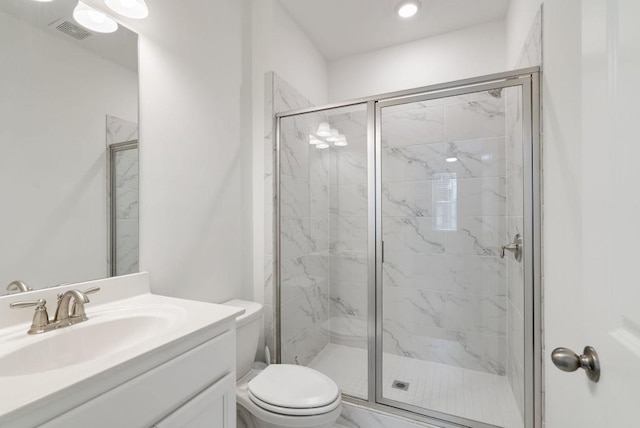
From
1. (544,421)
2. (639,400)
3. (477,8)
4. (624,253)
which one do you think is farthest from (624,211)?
(477,8)

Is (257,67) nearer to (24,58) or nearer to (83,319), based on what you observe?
(24,58)

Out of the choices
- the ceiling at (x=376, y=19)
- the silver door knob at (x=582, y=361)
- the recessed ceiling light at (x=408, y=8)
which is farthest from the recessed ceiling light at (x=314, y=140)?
the silver door knob at (x=582, y=361)

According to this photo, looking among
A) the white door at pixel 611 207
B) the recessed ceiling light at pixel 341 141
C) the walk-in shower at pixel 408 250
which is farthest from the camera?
the recessed ceiling light at pixel 341 141

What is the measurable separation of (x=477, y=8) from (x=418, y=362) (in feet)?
8.53

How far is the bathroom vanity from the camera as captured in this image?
1.89ft

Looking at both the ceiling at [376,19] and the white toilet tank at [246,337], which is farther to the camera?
the ceiling at [376,19]

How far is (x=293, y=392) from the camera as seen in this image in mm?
1343

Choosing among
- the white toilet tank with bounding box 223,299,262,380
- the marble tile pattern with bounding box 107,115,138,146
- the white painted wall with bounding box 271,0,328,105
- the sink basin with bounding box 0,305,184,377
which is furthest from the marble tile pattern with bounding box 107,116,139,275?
the white painted wall with bounding box 271,0,328,105

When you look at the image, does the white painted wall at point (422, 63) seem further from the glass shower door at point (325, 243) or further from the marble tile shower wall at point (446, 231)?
the glass shower door at point (325, 243)

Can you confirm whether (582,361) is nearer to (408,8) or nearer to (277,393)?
(277,393)

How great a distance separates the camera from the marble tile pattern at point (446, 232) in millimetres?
1988

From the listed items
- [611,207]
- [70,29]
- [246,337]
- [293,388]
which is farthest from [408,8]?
[293,388]

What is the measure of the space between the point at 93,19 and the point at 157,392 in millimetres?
1366

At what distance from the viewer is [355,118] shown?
2.10m
